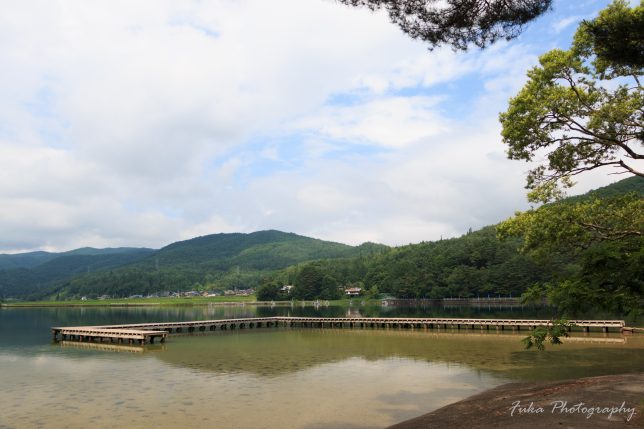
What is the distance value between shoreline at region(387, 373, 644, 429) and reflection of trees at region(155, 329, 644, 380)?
22.2 feet

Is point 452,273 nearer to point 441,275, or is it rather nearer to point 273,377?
point 441,275

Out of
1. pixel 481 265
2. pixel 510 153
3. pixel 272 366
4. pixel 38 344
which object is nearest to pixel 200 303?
pixel 481 265

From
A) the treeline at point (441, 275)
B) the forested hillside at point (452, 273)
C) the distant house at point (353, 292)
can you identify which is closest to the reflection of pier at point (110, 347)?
the forested hillside at point (452, 273)

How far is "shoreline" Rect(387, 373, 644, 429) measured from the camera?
1236 centimetres

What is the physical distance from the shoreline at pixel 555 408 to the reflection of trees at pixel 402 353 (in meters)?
6.77

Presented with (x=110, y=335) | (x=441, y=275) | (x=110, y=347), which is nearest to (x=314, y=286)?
(x=441, y=275)

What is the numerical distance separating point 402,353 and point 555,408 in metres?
21.5

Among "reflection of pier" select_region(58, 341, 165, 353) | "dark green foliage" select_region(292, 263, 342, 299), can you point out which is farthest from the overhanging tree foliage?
"dark green foliage" select_region(292, 263, 342, 299)

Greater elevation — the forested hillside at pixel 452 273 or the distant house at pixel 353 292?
the forested hillside at pixel 452 273

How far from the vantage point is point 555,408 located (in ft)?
45.8

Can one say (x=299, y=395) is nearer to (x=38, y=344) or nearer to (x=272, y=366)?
(x=272, y=366)

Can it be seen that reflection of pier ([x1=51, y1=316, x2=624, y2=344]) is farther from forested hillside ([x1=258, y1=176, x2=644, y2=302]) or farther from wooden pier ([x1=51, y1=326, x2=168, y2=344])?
forested hillside ([x1=258, y1=176, x2=644, y2=302])

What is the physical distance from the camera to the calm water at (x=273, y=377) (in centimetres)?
1800

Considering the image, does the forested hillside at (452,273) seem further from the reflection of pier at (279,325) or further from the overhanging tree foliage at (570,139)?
the overhanging tree foliage at (570,139)
